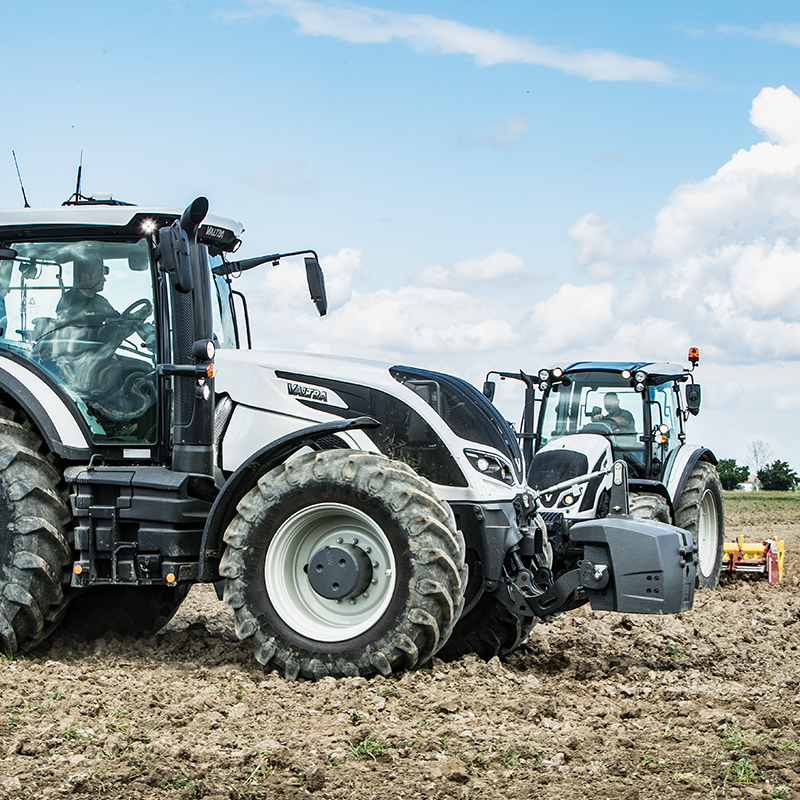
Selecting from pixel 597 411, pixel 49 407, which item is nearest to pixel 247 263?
pixel 49 407

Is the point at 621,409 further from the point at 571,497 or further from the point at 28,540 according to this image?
the point at 28,540

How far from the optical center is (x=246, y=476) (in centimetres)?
593

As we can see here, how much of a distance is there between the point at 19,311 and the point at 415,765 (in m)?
4.19

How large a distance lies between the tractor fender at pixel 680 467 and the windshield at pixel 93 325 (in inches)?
274

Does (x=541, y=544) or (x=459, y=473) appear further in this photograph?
(x=541, y=544)

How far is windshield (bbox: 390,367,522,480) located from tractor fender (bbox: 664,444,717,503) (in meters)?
5.76

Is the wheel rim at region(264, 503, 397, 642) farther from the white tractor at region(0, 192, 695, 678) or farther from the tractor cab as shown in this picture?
the tractor cab

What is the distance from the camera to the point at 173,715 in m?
5.02

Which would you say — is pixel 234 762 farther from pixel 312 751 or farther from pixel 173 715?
pixel 173 715

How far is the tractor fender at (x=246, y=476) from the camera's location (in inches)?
228

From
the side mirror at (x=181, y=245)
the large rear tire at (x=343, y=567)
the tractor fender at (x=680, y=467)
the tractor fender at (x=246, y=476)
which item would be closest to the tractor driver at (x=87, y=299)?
the side mirror at (x=181, y=245)

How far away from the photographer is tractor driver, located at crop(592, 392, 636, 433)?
11.7m

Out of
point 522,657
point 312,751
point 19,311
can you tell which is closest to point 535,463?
point 522,657

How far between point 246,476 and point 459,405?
1.33 m
